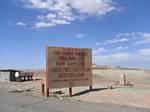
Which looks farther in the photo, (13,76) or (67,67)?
(13,76)

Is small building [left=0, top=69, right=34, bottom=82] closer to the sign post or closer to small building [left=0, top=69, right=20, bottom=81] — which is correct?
small building [left=0, top=69, right=20, bottom=81]

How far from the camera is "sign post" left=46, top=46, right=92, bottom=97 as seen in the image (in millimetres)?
24047

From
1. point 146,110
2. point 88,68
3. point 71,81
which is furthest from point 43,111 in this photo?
point 88,68

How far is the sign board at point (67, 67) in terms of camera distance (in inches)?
949

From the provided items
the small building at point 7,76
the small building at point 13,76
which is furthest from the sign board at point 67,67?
the small building at point 7,76

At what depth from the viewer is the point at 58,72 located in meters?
24.5

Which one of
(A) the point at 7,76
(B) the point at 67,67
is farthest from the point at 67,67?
(A) the point at 7,76

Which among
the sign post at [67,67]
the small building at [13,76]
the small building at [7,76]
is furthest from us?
the small building at [7,76]

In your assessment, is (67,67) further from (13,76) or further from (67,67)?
(13,76)

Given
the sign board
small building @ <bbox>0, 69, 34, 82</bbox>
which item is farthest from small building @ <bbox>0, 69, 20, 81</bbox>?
the sign board

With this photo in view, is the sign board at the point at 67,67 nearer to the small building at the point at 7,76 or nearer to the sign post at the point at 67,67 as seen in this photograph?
the sign post at the point at 67,67

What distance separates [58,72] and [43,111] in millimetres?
9399

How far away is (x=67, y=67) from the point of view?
2509 centimetres

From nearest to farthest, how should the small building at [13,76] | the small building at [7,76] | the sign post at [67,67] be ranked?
the sign post at [67,67] < the small building at [13,76] < the small building at [7,76]
